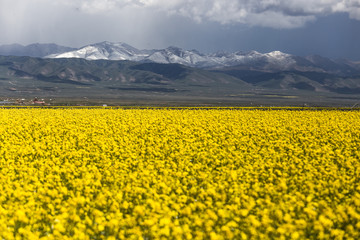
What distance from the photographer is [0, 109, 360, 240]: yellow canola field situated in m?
7.68

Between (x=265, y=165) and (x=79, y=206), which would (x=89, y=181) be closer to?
(x=79, y=206)

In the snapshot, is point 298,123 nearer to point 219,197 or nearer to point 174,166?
point 174,166

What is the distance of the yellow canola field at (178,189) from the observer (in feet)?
25.2

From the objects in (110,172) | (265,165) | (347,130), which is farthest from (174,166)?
(347,130)

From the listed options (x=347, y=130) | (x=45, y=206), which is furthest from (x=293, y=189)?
(x=347, y=130)

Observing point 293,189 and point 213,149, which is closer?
point 293,189

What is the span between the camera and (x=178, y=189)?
9633 mm

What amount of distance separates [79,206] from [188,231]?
3.16 meters

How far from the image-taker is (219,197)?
30.9ft

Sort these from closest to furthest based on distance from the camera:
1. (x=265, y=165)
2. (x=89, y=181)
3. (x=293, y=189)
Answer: (x=89, y=181) → (x=293, y=189) → (x=265, y=165)

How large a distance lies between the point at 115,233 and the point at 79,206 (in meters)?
2.06

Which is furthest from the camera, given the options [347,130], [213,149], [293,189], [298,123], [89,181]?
[298,123]

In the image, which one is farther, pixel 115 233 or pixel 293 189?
pixel 293 189

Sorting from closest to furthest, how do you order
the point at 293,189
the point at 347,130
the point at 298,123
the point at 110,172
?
the point at 293,189 → the point at 110,172 → the point at 347,130 → the point at 298,123
